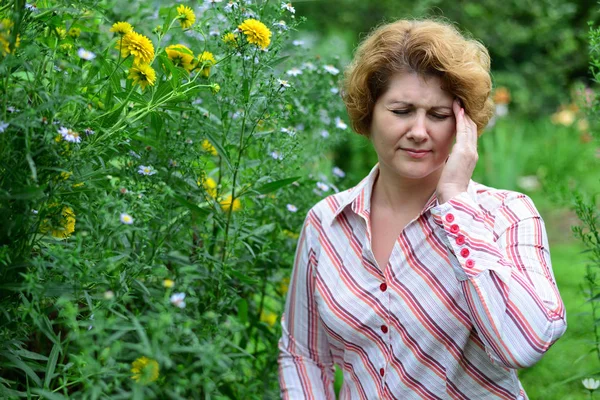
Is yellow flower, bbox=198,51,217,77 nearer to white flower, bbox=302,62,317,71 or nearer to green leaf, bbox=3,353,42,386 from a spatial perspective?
white flower, bbox=302,62,317,71

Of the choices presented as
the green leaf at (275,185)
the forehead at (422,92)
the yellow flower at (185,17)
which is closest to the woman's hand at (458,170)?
the forehead at (422,92)

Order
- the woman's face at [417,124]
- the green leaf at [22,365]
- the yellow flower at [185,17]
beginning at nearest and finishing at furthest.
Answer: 1. the green leaf at [22,365]
2. the woman's face at [417,124]
3. the yellow flower at [185,17]

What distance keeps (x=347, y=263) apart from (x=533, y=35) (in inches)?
239

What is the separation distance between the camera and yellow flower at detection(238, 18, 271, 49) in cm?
177

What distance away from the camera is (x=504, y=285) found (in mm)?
1574

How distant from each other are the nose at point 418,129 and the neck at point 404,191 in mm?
145

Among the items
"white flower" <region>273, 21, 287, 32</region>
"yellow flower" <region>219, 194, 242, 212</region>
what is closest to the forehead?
"white flower" <region>273, 21, 287, 32</region>

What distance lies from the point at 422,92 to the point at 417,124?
0.27 ft

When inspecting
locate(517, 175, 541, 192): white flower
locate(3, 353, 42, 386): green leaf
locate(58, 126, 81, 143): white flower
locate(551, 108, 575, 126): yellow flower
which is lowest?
locate(3, 353, 42, 386): green leaf

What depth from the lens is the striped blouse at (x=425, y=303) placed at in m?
1.58

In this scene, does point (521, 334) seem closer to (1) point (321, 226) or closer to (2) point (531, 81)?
(1) point (321, 226)

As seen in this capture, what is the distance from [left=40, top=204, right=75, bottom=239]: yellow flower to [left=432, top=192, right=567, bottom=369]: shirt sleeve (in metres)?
0.76

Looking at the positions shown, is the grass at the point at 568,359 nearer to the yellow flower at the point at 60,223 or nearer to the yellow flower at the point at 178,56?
the yellow flower at the point at 178,56

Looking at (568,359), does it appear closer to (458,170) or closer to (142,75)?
(458,170)
